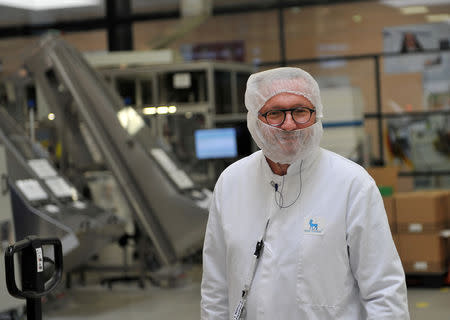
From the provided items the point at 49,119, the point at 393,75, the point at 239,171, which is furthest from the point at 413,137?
the point at 239,171

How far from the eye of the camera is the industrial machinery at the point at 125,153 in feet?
27.5

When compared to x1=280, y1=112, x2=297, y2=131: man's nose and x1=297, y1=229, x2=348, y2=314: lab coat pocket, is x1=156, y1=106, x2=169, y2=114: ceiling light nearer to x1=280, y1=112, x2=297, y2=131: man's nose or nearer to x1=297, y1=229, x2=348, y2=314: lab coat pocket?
x1=280, y1=112, x2=297, y2=131: man's nose

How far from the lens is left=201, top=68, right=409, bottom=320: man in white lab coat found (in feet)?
7.50

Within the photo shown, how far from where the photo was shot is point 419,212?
7688mm

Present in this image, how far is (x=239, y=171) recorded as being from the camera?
260 centimetres

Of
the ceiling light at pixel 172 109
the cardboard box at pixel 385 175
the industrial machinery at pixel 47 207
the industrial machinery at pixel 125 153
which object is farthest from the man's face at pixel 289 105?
the ceiling light at pixel 172 109

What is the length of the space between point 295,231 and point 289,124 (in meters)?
0.33

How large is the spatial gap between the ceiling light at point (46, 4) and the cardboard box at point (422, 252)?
324 inches

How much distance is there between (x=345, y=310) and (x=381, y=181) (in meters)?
6.34

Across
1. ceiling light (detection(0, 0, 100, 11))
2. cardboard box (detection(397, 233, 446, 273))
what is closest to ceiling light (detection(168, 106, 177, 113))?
cardboard box (detection(397, 233, 446, 273))

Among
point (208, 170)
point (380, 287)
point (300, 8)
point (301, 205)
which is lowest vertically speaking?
point (208, 170)

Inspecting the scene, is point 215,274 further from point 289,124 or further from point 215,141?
point 215,141

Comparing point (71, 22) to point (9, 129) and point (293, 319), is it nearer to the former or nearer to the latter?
point (9, 129)

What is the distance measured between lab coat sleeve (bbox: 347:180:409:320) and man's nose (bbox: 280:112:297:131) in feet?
0.94
